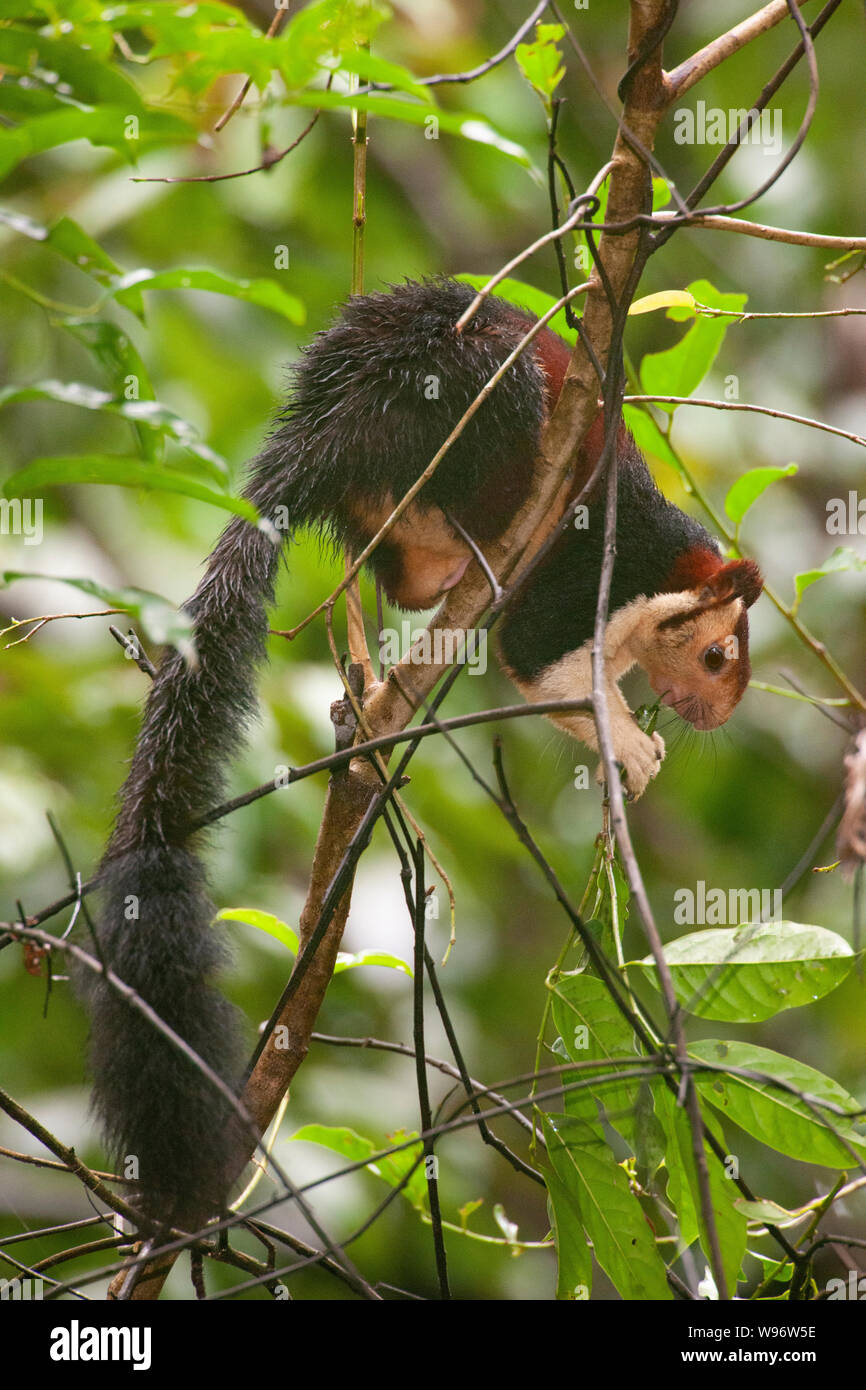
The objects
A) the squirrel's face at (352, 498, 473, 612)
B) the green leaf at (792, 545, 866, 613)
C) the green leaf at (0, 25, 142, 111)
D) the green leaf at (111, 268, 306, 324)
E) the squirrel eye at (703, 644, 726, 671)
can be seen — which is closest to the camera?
the green leaf at (111, 268, 306, 324)

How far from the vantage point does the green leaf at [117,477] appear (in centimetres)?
94

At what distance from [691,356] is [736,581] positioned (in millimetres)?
580

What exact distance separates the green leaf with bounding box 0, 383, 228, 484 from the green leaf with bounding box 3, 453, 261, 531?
2 cm

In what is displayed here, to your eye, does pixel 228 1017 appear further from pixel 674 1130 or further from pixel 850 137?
pixel 850 137

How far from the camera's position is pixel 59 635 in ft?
11.8

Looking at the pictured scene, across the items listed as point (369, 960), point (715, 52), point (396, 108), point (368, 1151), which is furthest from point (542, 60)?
point (368, 1151)

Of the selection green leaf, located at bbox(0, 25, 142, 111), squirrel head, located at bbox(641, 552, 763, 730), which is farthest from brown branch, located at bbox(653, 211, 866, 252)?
squirrel head, located at bbox(641, 552, 763, 730)

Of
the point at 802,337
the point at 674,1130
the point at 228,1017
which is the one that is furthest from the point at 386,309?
the point at 802,337

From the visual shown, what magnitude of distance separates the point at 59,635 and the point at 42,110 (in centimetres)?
269

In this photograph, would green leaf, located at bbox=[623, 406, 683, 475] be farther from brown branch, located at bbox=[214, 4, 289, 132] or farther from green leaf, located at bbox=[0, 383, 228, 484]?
green leaf, located at bbox=[0, 383, 228, 484]

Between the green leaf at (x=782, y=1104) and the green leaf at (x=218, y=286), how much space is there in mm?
874

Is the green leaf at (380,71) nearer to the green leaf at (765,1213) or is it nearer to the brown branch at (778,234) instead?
the brown branch at (778,234)

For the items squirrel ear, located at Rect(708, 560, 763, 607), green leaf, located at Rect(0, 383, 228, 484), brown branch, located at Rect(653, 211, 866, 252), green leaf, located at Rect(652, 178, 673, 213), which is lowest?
green leaf, located at Rect(0, 383, 228, 484)

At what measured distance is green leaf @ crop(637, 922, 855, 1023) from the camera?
53.8 inches
